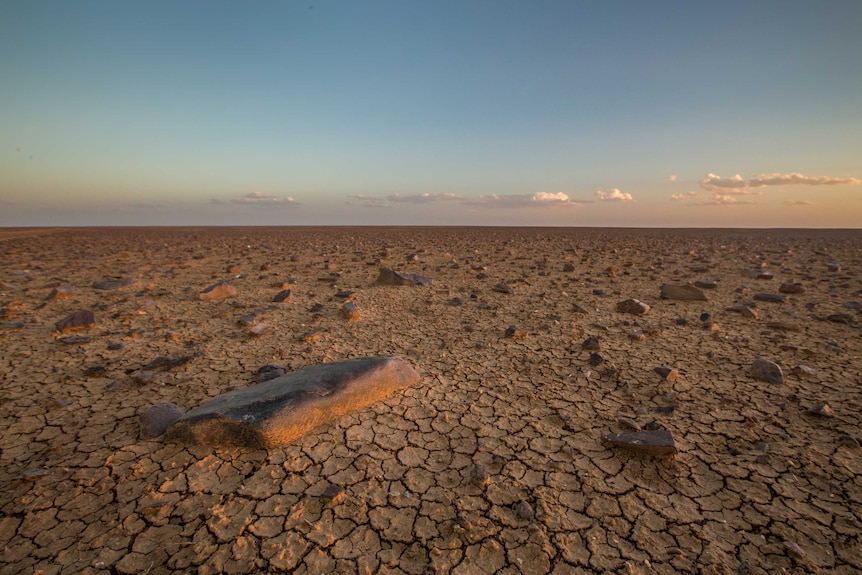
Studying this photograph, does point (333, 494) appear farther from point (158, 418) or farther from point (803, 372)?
point (803, 372)

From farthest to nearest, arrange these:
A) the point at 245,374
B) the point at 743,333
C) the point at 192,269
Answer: the point at 192,269
the point at 743,333
the point at 245,374

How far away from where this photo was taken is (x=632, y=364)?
4578 mm

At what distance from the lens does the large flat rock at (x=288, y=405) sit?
2963 mm

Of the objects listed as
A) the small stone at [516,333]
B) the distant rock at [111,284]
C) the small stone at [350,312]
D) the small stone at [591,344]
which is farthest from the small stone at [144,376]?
the distant rock at [111,284]

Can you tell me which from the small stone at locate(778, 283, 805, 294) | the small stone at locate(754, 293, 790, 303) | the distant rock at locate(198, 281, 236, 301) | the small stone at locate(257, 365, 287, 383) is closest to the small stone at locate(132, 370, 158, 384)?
the small stone at locate(257, 365, 287, 383)

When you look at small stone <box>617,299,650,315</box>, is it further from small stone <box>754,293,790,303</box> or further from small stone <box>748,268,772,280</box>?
small stone <box>748,268,772,280</box>

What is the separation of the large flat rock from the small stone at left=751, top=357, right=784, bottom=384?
155 inches

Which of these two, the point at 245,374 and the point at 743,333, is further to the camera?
the point at 743,333

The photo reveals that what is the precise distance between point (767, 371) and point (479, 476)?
12.0 ft

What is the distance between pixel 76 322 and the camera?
18.3ft

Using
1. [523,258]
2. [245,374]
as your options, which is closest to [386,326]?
[245,374]

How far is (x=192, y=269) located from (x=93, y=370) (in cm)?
757

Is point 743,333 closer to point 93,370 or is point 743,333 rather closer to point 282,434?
point 282,434

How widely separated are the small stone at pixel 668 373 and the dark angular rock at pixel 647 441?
51.2 inches
